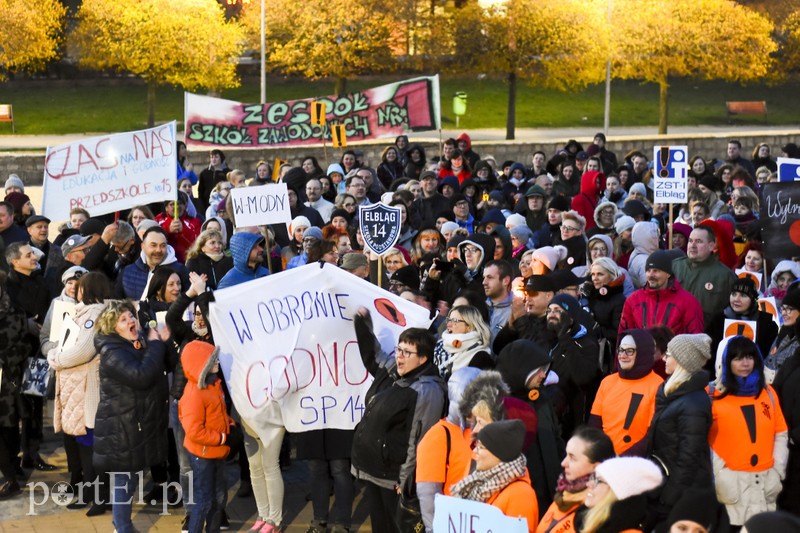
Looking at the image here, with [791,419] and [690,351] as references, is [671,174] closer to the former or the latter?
[791,419]

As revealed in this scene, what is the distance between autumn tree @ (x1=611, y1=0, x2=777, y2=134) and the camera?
126 feet

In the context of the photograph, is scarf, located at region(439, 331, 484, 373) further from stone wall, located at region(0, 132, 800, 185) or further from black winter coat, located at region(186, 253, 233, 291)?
stone wall, located at region(0, 132, 800, 185)

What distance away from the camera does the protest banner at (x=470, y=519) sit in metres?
5.37

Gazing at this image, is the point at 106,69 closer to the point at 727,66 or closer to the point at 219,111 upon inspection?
the point at 727,66

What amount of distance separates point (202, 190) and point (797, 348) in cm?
1255

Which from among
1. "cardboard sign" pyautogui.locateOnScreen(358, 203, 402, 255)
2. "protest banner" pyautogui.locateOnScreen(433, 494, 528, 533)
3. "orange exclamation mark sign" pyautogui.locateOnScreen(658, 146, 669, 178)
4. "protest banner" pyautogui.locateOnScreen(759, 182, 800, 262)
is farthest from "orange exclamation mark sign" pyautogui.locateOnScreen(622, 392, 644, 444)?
"orange exclamation mark sign" pyautogui.locateOnScreen(658, 146, 669, 178)

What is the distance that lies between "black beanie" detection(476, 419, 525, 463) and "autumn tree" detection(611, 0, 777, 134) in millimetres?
33584

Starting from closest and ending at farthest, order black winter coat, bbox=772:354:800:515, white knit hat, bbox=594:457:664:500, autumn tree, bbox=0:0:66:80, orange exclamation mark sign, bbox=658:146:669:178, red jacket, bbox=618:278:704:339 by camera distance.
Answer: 1. white knit hat, bbox=594:457:664:500
2. black winter coat, bbox=772:354:800:515
3. red jacket, bbox=618:278:704:339
4. orange exclamation mark sign, bbox=658:146:669:178
5. autumn tree, bbox=0:0:66:80

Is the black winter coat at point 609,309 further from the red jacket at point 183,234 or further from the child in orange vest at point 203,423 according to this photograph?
the red jacket at point 183,234

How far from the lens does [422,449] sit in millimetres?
6344

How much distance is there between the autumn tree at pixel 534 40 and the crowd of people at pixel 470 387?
1031 inches

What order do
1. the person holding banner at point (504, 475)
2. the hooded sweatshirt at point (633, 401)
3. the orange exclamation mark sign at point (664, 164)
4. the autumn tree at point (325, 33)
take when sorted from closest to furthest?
the person holding banner at point (504, 475) < the hooded sweatshirt at point (633, 401) < the orange exclamation mark sign at point (664, 164) < the autumn tree at point (325, 33)

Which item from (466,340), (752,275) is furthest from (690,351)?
(752,275)

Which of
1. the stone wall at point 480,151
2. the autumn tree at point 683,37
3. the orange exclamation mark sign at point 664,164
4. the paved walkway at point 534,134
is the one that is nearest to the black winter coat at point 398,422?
the orange exclamation mark sign at point 664,164
